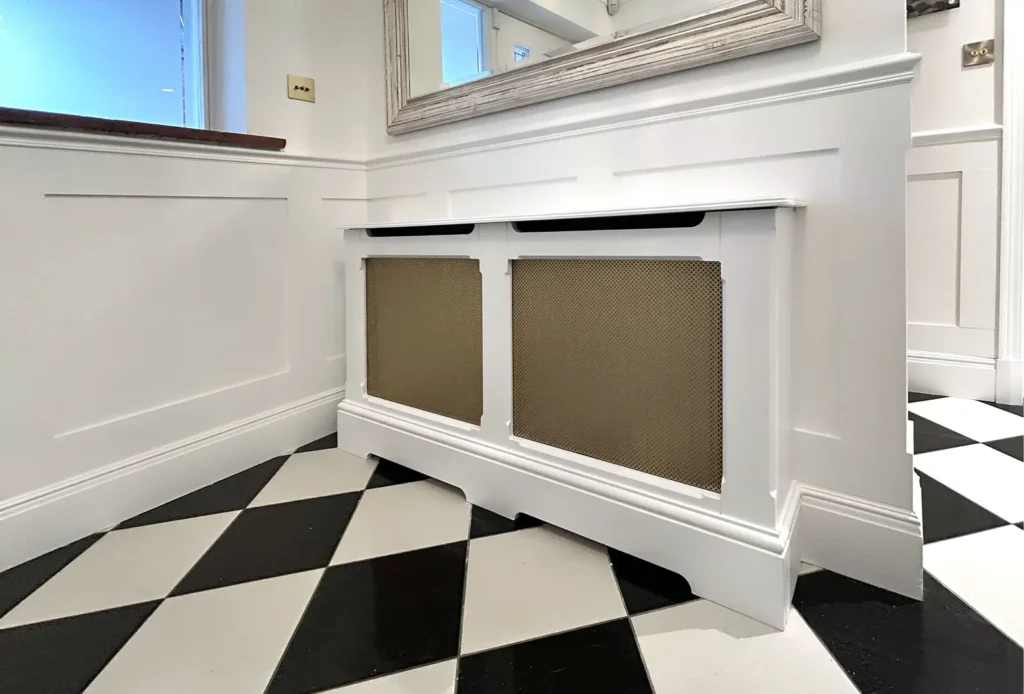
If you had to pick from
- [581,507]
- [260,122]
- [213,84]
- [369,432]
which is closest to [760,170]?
[581,507]

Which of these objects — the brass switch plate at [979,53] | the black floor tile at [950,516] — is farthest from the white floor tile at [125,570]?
the brass switch plate at [979,53]

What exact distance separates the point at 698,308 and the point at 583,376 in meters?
0.28

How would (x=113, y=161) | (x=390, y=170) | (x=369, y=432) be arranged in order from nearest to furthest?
(x=113, y=161)
(x=369, y=432)
(x=390, y=170)

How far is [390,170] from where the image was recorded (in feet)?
6.27

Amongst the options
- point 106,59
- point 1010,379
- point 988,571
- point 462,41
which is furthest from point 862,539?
point 106,59

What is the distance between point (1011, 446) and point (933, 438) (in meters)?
0.18

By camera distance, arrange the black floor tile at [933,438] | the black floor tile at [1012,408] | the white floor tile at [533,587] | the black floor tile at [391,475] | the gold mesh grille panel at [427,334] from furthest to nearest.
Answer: the black floor tile at [1012,408]
the black floor tile at [933,438]
the black floor tile at [391,475]
the gold mesh grille panel at [427,334]
the white floor tile at [533,587]

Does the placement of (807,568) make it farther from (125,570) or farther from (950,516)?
(125,570)

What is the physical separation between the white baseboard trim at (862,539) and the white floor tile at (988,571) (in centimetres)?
10

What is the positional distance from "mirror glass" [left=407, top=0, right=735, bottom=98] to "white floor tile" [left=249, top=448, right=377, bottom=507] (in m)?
1.14

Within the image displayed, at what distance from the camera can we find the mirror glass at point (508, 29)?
1270mm

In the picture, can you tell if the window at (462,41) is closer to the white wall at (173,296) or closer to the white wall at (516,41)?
the white wall at (516,41)

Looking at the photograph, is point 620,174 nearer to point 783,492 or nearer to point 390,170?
point 783,492

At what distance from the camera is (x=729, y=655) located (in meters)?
0.86
